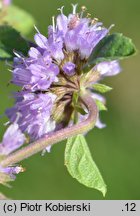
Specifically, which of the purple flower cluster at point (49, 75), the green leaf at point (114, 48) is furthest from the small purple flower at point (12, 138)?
the green leaf at point (114, 48)

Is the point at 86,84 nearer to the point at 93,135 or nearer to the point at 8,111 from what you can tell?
the point at 8,111

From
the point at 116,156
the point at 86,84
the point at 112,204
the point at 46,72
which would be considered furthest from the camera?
the point at 116,156

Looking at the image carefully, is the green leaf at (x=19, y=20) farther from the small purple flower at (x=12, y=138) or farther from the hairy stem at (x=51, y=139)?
the hairy stem at (x=51, y=139)

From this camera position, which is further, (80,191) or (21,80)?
(80,191)

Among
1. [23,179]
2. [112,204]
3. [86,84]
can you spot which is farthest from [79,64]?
[23,179]

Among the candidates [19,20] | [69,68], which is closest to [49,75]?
[69,68]

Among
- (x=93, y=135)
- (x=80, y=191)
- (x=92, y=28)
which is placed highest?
(x=92, y=28)

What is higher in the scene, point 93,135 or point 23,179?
point 93,135
